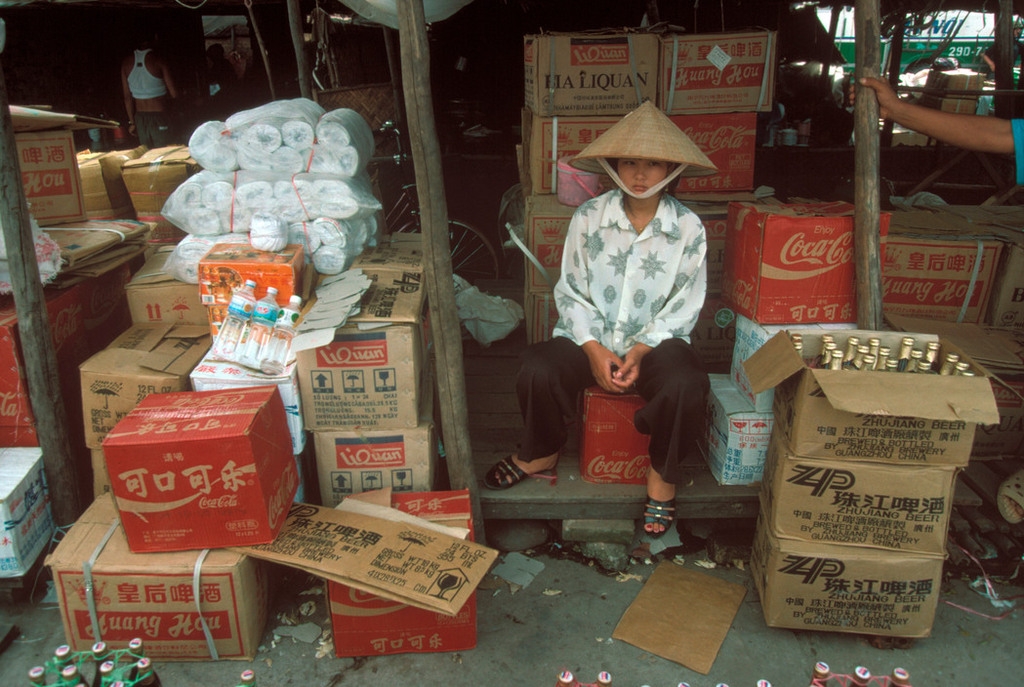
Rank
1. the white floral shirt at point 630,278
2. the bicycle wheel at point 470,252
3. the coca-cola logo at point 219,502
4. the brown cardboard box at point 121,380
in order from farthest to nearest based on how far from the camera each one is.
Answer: the bicycle wheel at point 470,252 < the white floral shirt at point 630,278 < the brown cardboard box at point 121,380 < the coca-cola logo at point 219,502

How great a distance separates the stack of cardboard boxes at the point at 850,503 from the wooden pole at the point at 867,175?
29 cm

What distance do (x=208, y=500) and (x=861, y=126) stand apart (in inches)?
114

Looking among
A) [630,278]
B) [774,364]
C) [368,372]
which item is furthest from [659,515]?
[368,372]

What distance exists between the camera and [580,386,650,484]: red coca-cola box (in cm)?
304

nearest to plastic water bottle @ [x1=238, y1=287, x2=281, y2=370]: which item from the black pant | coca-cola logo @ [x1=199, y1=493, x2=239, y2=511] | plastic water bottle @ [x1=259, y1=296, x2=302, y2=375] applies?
plastic water bottle @ [x1=259, y1=296, x2=302, y2=375]

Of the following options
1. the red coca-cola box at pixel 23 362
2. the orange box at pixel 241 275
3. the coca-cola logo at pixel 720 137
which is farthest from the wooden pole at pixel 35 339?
the coca-cola logo at pixel 720 137

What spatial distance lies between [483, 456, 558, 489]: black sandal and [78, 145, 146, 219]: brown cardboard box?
332 centimetres

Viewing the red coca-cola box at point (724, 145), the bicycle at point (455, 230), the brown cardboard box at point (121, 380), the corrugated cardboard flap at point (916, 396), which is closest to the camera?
the corrugated cardboard flap at point (916, 396)

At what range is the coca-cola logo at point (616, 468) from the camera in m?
3.14

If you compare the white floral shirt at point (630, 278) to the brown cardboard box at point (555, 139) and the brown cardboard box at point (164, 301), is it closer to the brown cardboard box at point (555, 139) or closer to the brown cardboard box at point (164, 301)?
the brown cardboard box at point (555, 139)

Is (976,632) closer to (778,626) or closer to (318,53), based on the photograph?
(778,626)

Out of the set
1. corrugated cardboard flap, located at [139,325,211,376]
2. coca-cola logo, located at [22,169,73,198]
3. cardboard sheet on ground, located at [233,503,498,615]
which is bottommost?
cardboard sheet on ground, located at [233,503,498,615]

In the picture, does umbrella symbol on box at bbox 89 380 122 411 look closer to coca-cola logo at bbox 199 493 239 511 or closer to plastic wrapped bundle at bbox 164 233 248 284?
plastic wrapped bundle at bbox 164 233 248 284

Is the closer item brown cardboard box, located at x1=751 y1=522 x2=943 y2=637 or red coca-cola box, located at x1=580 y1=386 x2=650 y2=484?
brown cardboard box, located at x1=751 y1=522 x2=943 y2=637
